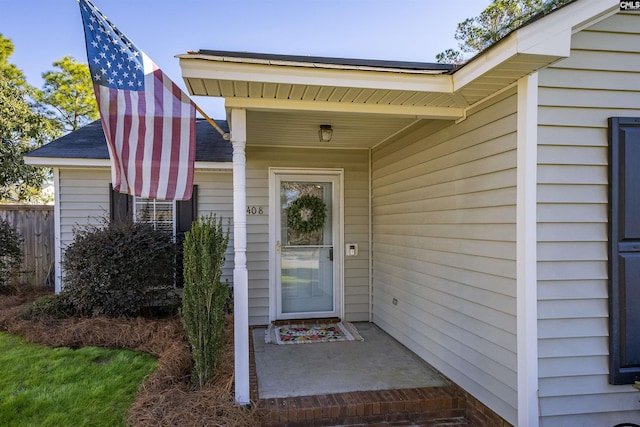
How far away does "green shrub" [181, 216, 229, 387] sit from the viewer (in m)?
2.99

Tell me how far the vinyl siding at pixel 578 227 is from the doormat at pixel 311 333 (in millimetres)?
2344

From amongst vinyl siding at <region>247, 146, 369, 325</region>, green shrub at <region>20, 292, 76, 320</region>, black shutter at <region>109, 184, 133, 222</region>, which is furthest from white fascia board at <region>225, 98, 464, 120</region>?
green shrub at <region>20, 292, 76, 320</region>

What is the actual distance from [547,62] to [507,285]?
1.43 meters

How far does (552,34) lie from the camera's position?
217 cm

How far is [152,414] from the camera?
262cm

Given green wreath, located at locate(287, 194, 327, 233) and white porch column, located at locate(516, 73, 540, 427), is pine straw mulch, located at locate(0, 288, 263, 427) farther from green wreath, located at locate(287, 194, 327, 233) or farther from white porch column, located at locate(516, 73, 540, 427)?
white porch column, located at locate(516, 73, 540, 427)

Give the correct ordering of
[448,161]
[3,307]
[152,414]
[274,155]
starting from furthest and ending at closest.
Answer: [3,307], [274,155], [448,161], [152,414]

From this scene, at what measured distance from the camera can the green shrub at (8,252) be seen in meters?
6.33

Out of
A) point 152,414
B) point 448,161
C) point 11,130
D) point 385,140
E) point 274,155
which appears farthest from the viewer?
point 11,130

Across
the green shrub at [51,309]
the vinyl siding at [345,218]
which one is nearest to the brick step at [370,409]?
the vinyl siding at [345,218]

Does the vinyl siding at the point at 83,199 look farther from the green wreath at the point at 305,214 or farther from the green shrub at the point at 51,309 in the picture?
the green wreath at the point at 305,214

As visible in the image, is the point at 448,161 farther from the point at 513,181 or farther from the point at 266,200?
the point at 266,200

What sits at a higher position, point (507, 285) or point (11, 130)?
point (11, 130)

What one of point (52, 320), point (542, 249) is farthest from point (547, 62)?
point (52, 320)
